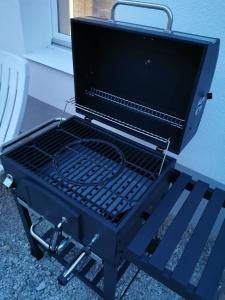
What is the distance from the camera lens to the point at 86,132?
1.19m

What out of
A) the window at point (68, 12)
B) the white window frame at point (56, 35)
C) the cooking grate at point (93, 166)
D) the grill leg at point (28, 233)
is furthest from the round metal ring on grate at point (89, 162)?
the white window frame at point (56, 35)

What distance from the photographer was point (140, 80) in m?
1.07

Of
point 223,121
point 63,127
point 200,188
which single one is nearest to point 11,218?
point 63,127

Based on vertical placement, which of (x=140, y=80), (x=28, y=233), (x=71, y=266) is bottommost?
(x=28, y=233)

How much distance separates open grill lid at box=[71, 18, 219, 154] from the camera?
0.90 metres

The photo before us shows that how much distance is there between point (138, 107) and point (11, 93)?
3.07 ft

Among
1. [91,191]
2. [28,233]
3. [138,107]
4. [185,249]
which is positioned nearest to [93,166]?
[91,191]

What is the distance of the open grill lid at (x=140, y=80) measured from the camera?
899 millimetres

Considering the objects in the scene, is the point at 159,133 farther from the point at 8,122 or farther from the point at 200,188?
the point at 8,122

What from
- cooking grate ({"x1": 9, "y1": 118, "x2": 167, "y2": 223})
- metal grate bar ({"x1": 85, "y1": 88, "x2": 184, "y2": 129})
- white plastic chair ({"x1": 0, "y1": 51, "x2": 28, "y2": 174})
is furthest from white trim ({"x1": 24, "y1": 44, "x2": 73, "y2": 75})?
cooking grate ({"x1": 9, "y1": 118, "x2": 167, "y2": 223})

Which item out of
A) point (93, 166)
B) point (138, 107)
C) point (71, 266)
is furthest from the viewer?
point (138, 107)

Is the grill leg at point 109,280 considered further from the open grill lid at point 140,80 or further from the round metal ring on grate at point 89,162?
the open grill lid at point 140,80

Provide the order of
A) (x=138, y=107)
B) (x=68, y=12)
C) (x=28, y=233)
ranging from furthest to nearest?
(x=68, y=12) → (x=28, y=233) → (x=138, y=107)

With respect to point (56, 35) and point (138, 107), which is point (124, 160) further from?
point (56, 35)
